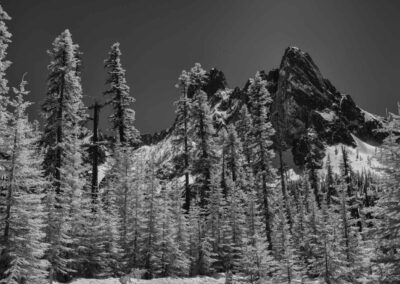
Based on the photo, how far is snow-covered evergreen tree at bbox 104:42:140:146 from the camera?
31775 mm

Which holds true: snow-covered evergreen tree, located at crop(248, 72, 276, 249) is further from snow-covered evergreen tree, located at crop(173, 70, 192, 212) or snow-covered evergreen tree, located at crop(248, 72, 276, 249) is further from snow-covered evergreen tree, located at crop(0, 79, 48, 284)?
snow-covered evergreen tree, located at crop(0, 79, 48, 284)

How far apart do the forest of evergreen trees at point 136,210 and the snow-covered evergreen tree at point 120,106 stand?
0.29ft

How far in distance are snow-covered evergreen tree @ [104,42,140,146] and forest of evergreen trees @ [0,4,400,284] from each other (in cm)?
9

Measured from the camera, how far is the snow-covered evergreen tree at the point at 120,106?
31.8 meters

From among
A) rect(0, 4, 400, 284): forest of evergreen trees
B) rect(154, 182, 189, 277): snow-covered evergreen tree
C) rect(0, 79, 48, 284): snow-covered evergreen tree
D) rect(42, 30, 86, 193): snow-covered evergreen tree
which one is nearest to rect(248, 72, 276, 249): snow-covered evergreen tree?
rect(0, 4, 400, 284): forest of evergreen trees

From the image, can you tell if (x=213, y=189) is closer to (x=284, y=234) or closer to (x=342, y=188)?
(x=284, y=234)

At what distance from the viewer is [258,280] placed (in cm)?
1920

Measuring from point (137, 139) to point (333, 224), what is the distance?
57.3 ft

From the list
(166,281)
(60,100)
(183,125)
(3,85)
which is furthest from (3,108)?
(183,125)

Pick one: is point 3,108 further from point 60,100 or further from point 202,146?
point 202,146

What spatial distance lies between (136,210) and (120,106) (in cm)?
1033

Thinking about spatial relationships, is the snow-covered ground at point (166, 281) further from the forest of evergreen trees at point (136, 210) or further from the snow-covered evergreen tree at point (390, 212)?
the snow-covered evergreen tree at point (390, 212)

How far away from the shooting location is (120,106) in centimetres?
3195

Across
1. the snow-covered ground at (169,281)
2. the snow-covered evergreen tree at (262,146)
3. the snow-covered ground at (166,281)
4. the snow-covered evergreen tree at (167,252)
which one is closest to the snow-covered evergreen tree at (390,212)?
the snow-covered ground at (169,281)
